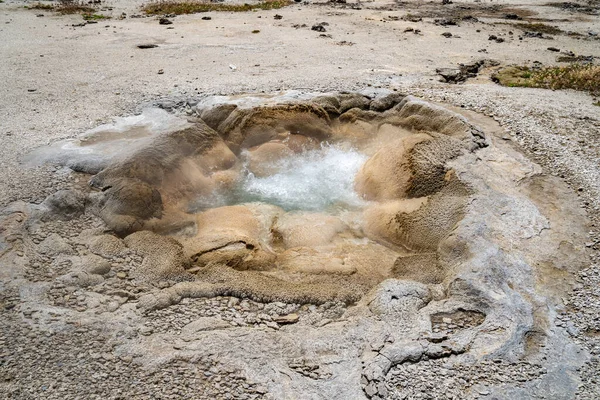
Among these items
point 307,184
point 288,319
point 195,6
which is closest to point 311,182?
point 307,184

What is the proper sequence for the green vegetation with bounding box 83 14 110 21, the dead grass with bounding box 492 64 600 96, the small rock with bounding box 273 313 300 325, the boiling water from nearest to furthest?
the small rock with bounding box 273 313 300 325
the boiling water
the dead grass with bounding box 492 64 600 96
the green vegetation with bounding box 83 14 110 21

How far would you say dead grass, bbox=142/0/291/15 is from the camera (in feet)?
60.0

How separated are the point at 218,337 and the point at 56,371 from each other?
4.69ft

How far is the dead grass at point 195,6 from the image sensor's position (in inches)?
720

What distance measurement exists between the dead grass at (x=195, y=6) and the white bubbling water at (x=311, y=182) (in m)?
12.3

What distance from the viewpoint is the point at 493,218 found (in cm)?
618

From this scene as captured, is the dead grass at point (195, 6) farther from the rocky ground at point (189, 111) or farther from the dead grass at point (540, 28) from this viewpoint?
the dead grass at point (540, 28)

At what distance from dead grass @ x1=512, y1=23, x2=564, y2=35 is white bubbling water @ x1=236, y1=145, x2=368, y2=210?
1195 centimetres

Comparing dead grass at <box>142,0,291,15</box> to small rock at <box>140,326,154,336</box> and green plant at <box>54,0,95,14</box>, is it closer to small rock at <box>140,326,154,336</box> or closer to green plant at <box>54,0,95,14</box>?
green plant at <box>54,0,95,14</box>

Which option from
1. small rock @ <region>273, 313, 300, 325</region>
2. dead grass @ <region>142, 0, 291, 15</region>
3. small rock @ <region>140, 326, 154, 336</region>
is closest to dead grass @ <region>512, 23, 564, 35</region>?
dead grass @ <region>142, 0, 291, 15</region>

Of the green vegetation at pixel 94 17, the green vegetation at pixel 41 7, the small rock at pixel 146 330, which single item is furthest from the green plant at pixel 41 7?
the small rock at pixel 146 330

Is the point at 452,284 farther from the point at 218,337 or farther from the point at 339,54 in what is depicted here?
the point at 339,54

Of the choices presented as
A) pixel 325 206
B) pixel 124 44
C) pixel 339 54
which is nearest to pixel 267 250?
pixel 325 206

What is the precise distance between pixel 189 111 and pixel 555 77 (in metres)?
8.57
